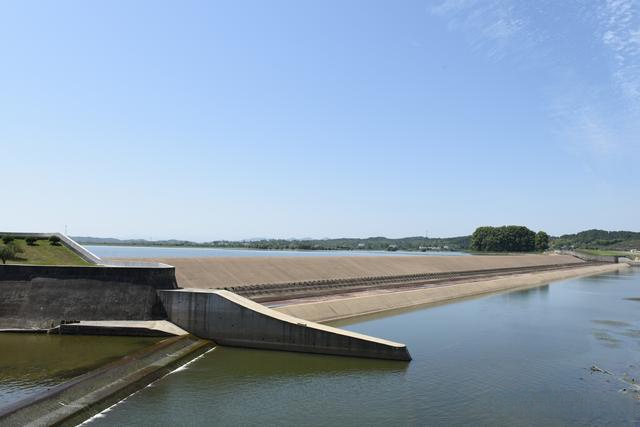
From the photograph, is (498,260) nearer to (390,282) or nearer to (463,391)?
(390,282)

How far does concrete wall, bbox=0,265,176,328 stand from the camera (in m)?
27.9

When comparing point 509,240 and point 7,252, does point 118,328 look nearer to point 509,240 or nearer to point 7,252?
point 7,252

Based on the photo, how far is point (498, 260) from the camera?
108562 millimetres

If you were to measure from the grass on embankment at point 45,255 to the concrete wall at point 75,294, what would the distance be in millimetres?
5468

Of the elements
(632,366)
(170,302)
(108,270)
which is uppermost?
(108,270)

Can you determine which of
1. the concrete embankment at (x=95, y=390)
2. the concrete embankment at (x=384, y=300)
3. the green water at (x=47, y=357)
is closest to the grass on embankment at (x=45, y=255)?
the green water at (x=47, y=357)

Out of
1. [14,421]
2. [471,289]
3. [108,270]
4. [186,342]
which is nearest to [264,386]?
[186,342]

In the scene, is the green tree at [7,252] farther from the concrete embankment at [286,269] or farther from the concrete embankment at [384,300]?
the concrete embankment at [384,300]

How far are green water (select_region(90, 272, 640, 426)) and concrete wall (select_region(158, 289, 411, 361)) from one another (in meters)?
0.65

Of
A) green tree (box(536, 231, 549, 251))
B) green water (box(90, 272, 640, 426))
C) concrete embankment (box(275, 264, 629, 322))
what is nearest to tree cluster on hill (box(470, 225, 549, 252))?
green tree (box(536, 231, 549, 251))

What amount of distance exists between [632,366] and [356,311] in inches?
757

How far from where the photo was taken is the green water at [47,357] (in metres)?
19.0

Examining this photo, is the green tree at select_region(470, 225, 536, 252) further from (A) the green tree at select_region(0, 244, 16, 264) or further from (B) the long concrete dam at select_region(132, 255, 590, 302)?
(A) the green tree at select_region(0, 244, 16, 264)

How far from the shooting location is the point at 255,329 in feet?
88.5
